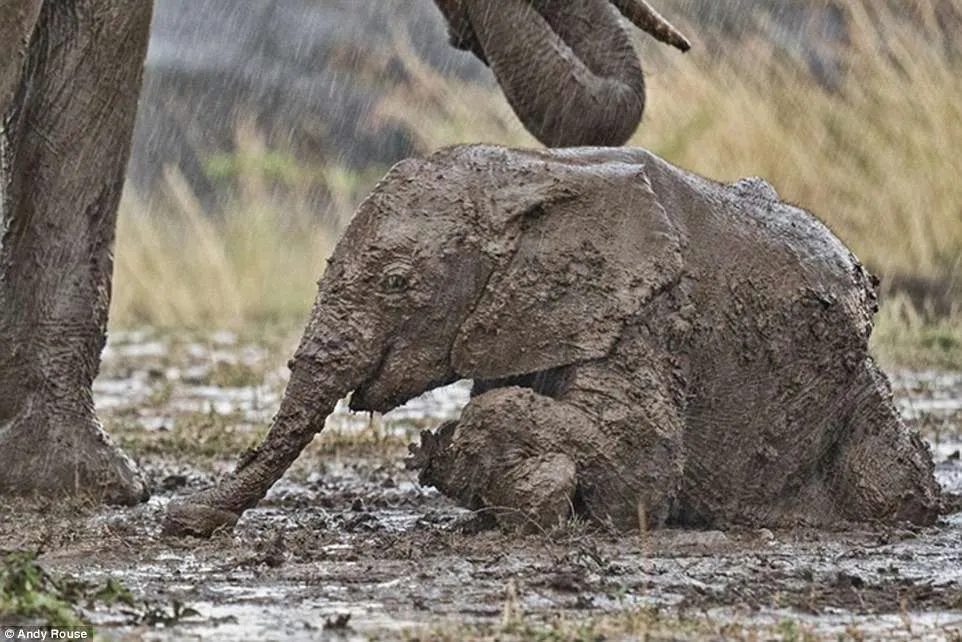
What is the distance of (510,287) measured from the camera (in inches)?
253

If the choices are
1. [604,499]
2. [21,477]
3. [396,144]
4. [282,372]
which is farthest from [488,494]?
[396,144]

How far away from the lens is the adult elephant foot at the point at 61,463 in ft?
24.3

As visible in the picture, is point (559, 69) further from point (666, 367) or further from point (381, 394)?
point (381, 394)

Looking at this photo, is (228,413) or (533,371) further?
(228,413)

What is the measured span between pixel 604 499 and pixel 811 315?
2.86 feet

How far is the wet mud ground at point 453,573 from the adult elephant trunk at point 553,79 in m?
1.25

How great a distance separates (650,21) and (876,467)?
1.58m

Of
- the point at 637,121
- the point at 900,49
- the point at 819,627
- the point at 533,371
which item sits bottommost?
the point at 819,627

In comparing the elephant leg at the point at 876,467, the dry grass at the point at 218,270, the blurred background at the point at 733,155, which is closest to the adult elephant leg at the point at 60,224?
the elephant leg at the point at 876,467

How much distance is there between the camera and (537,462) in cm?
631

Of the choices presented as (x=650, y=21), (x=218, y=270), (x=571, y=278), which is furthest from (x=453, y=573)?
(x=218, y=270)

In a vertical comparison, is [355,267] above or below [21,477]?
above

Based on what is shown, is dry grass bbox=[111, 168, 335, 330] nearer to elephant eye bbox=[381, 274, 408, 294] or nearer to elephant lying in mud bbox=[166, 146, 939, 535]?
elephant lying in mud bbox=[166, 146, 939, 535]

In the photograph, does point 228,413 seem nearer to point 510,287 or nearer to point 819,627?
point 510,287
